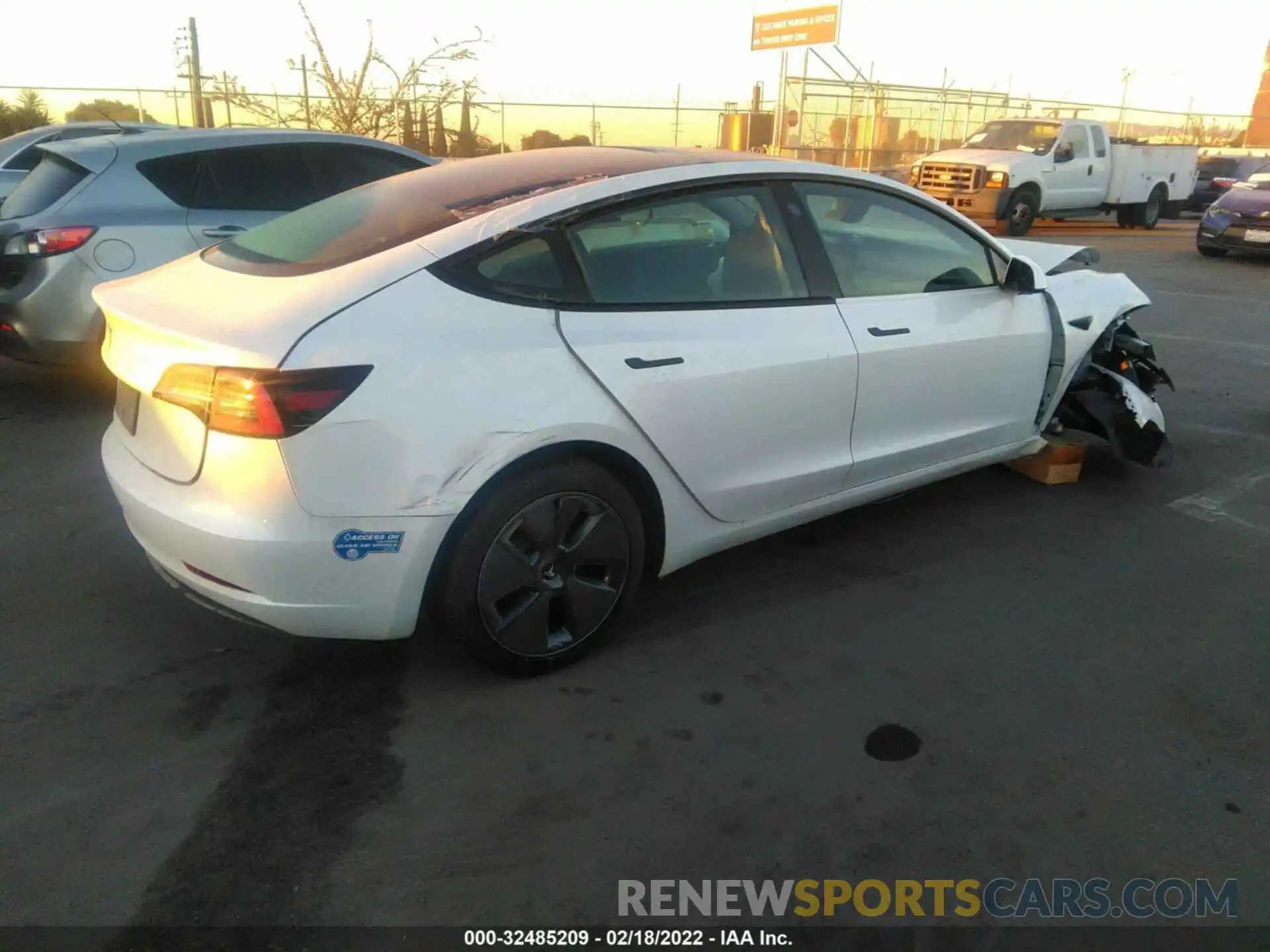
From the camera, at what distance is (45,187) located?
19.2 ft

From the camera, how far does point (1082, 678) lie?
330 centimetres

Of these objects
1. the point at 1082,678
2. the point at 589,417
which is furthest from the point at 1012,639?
the point at 589,417

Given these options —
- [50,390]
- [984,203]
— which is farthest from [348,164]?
[984,203]

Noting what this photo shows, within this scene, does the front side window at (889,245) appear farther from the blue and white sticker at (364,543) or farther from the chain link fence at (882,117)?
the chain link fence at (882,117)

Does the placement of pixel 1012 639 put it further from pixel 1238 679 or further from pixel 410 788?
pixel 410 788

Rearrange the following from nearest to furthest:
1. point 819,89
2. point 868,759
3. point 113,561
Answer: point 868,759, point 113,561, point 819,89

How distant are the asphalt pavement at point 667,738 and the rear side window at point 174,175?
2.37 metres

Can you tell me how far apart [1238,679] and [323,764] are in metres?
2.99

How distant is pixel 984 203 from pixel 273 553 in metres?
16.5

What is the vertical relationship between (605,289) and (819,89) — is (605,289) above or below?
below

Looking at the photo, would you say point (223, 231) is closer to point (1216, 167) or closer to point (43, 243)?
point (43, 243)

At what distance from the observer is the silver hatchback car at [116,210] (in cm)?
556

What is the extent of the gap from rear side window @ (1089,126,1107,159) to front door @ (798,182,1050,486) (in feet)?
54.3

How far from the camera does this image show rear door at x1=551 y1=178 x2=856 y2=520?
10.3 feet
